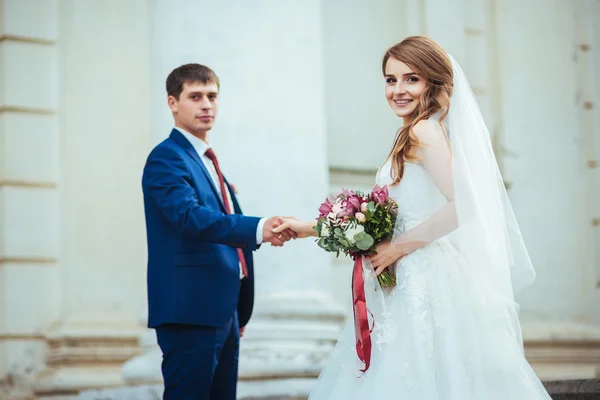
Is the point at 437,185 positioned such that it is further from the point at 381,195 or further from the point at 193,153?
the point at 193,153

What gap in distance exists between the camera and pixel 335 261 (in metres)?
6.63

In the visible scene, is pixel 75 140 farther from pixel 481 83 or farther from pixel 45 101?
pixel 481 83

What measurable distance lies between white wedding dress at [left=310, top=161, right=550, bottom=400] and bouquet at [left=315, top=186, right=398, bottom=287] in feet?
0.28

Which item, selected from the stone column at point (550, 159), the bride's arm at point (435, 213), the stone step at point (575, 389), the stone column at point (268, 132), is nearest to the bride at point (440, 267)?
the bride's arm at point (435, 213)

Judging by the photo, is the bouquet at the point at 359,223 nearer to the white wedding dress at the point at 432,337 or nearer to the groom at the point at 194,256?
the white wedding dress at the point at 432,337

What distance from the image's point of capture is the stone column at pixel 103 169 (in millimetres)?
6246

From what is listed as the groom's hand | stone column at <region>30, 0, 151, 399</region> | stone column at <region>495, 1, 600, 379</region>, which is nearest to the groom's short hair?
the groom's hand

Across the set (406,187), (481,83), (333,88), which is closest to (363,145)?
(333,88)

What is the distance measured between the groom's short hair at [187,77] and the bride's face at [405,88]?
1.03 meters

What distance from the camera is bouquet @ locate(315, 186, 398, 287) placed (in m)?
3.83

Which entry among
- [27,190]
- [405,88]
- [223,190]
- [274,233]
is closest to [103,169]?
[27,190]

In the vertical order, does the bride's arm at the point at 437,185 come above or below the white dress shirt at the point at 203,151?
below

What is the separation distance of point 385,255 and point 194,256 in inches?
37.5

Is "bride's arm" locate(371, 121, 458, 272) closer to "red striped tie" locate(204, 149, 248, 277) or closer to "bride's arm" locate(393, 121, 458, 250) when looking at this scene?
"bride's arm" locate(393, 121, 458, 250)
